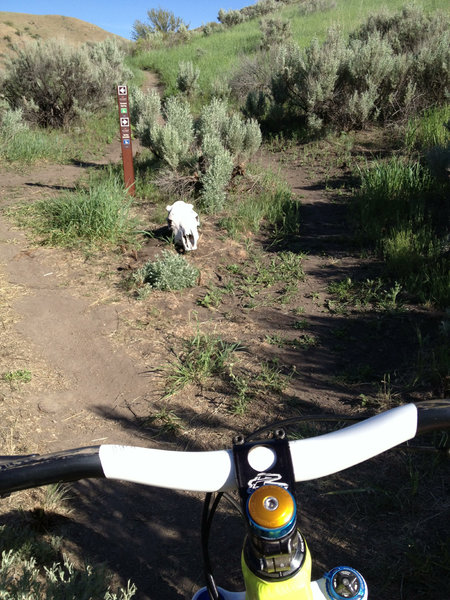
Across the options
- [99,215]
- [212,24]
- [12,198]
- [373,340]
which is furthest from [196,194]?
→ [212,24]

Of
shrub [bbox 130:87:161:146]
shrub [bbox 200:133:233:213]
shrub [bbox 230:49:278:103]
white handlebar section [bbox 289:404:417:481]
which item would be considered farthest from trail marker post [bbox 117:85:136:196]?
white handlebar section [bbox 289:404:417:481]

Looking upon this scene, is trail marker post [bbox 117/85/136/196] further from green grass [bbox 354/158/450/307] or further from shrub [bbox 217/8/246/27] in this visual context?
shrub [bbox 217/8/246/27]

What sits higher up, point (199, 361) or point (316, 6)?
point (316, 6)

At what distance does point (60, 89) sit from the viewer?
11.6 meters

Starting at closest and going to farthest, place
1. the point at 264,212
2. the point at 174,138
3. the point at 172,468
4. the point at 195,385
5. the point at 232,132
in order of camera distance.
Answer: the point at 172,468, the point at 195,385, the point at 264,212, the point at 174,138, the point at 232,132

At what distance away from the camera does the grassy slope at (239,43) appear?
50.6 feet

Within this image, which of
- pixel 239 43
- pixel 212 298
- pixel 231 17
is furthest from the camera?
pixel 231 17

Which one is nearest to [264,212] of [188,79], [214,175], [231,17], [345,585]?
[214,175]

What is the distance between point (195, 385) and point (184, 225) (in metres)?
2.38

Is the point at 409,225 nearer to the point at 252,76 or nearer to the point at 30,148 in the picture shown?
the point at 30,148

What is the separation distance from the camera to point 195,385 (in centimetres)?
346

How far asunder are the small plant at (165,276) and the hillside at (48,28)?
44.3 meters

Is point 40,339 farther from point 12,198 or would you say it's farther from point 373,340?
point 12,198

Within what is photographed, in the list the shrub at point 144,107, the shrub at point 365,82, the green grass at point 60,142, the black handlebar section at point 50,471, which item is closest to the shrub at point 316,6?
the shrub at point 365,82
